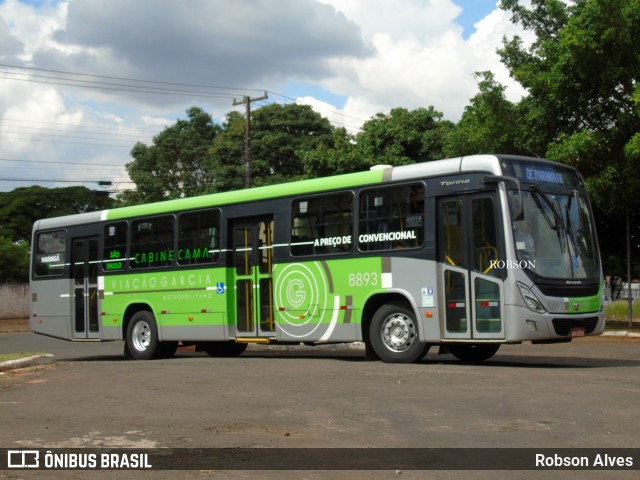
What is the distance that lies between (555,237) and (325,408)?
5695mm

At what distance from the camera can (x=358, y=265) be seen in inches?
581

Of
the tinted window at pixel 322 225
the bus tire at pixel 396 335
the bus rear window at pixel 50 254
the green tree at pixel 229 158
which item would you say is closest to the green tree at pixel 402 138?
the green tree at pixel 229 158

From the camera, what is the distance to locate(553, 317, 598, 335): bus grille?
Result: 12852 mm

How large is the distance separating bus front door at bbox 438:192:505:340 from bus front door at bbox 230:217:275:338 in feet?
13.0

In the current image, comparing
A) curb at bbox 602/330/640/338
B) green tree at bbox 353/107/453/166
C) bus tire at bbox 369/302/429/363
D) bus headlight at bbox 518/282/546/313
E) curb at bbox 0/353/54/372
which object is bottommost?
curb at bbox 602/330/640/338

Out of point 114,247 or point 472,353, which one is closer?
point 472,353

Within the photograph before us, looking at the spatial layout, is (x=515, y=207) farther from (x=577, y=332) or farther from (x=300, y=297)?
(x=300, y=297)

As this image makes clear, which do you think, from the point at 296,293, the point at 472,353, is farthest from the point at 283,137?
the point at 472,353

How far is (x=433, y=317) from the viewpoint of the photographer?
13.6 m

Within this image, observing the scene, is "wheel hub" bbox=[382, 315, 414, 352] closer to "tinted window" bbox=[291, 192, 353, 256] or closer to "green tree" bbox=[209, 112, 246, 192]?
"tinted window" bbox=[291, 192, 353, 256]

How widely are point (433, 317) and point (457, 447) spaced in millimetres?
6538

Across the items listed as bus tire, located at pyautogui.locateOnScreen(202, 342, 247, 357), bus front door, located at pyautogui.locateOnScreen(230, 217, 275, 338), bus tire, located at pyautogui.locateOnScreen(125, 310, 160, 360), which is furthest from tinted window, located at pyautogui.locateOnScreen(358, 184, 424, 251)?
bus tire, located at pyautogui.locateOnScreen(125, 310, 160, 360)

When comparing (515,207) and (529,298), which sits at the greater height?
(515,207)

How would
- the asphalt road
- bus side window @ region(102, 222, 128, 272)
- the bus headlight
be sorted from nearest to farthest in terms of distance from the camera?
the asphalt road
the bus headlight
bus side window @ region(102, 222, 128, 272)
